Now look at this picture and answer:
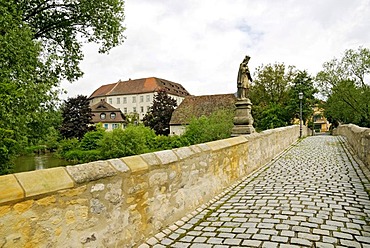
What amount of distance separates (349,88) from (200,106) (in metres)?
22.0

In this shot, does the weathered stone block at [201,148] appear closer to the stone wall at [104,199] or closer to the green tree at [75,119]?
the stone wall at [104,199]

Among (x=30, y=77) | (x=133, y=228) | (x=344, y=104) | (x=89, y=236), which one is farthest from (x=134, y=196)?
(x=344, y=104)

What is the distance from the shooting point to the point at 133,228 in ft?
10.6

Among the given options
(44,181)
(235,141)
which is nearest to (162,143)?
(235,141)

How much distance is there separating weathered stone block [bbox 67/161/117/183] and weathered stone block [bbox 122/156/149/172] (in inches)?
10.8

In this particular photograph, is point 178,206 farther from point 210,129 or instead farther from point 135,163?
point 210,129

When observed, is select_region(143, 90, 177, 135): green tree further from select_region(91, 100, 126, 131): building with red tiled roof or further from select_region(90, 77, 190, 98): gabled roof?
select_region(90, 77, 190, 98): gabled roof

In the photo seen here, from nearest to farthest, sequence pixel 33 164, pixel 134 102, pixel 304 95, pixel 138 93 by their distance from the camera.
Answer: pixel 33 164
pixel 304 95
pixel 138 93
pixel 134 102

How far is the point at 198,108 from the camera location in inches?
1832

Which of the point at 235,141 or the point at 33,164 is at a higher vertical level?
the point at 235,141

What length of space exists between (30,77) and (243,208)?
9249 millimetres

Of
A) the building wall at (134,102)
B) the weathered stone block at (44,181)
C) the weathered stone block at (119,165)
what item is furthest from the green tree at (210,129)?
the building wall at (134,102)

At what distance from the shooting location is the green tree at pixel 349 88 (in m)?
29.7

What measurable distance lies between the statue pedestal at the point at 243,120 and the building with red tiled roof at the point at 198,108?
34.6 metres
